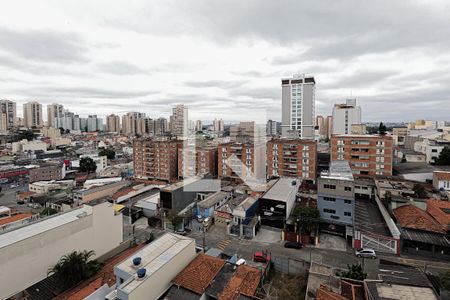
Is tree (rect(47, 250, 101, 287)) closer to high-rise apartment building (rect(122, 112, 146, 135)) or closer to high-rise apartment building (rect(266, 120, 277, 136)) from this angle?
high-rise apartment building (rect(266, 120, 277, 136))

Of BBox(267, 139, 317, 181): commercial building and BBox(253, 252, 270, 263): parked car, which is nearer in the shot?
BBox(253, 252, 270, 263): parked car

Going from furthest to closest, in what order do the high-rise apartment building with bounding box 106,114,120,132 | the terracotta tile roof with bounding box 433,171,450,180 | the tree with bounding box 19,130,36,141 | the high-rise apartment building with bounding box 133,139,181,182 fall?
the high-rise apartment building with bounding box 106,114,120,132, the tree with bounding box 19,130,36,141, the high-rise apartment building with bounding box 133,139,181,182, the terracotta tile roof with bounding box 433,171,450,180

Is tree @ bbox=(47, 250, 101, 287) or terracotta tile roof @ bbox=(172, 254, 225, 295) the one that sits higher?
terracotta tile roof @ bbox=(172, 254, 225, 295)

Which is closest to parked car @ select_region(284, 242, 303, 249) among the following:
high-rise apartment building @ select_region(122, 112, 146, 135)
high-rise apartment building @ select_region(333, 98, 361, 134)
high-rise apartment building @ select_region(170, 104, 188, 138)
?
high-rise apartment building @ select_region(170, 104, 188, 138)

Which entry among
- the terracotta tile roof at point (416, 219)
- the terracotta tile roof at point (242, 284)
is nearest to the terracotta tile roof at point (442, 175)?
the terracotta tile roof at point (416, 219)

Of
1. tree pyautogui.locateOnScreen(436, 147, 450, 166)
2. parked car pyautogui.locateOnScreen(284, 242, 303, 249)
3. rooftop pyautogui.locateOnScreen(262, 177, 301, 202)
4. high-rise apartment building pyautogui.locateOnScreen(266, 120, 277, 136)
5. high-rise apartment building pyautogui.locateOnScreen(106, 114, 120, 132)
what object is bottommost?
parked car pyautogui.locateOnScreen(284, 242, 303, 249)

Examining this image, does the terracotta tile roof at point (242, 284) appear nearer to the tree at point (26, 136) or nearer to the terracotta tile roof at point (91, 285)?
the terracotta tile roof at point (91, 285)

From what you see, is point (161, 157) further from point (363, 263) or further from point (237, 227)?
point (363, 263)

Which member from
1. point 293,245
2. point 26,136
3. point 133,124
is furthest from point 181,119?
point 133,124
